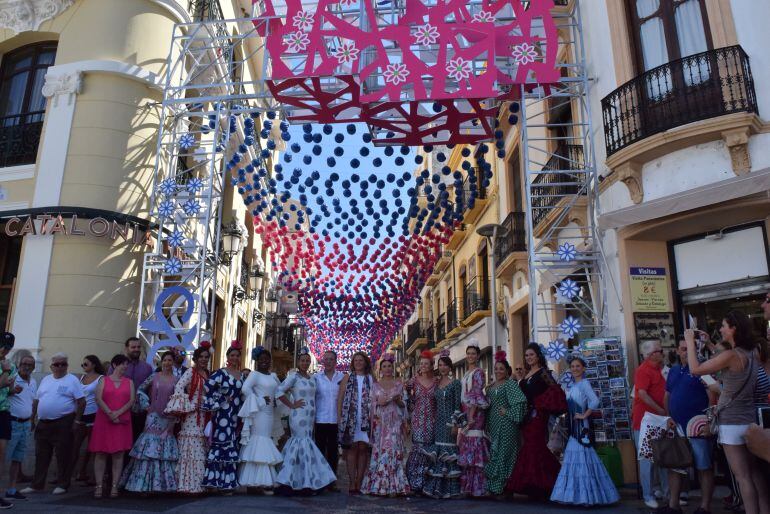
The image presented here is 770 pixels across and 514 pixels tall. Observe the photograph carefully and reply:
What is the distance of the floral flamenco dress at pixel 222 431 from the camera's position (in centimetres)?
680

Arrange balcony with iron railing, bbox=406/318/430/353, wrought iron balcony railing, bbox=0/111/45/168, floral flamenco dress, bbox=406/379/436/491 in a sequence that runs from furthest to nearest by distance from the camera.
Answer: balcony with iron railing, bbox=406/318/430/353
wrought iron balcony railing, bbox=0/111/45/168
floral flamenco dress, bbox=406/379/436/491

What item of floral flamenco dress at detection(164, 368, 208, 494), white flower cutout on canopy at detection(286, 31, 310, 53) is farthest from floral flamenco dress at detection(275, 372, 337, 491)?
white flower cutout on canopy at detection(286, 31, 310, 53)

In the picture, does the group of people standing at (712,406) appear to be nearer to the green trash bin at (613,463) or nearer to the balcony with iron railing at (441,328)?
the green trash bin at (613,463)

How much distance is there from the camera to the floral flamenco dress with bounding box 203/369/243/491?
22.3ft

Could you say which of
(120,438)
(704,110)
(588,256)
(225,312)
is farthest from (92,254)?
(704,110)

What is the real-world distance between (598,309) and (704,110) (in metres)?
3.43

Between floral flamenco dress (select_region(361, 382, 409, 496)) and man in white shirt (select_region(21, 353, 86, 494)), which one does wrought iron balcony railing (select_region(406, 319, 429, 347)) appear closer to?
floral flamenco dress (select_region(361, 382, 409, 496))

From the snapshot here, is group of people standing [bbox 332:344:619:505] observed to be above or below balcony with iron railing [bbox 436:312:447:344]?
below

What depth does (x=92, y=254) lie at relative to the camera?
10273mm

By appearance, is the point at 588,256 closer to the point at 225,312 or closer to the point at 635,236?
the point at 635,236

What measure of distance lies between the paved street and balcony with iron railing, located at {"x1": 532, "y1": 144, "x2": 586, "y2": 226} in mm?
5915

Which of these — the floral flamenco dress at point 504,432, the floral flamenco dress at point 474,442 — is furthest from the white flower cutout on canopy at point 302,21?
the floral flamenco dress at point 504,432

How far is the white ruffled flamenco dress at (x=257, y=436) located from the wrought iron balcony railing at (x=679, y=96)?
6359 mm

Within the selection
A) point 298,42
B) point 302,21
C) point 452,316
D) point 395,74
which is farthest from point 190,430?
point 452,316
